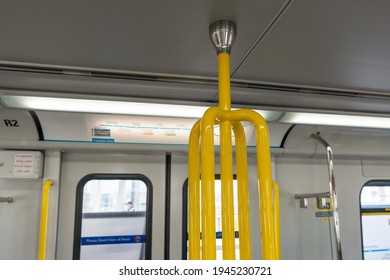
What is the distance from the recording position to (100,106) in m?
2.06

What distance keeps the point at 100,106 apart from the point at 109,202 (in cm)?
119

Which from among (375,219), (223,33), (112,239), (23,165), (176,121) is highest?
(176,121)

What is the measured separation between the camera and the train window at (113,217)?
9.36 feet

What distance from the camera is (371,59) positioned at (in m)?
1.50

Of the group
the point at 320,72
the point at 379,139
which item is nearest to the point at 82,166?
the point at 320,72

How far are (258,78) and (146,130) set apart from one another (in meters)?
1.35

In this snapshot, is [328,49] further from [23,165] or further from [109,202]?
[23,165]

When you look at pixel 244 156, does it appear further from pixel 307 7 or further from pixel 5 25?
pixel 5 25

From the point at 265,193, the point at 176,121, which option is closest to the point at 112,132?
the point at 176,121

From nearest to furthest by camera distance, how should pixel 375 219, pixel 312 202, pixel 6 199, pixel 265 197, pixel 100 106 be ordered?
pixel 265 197 < pixel 100 106 < pixel 6 199 < pixel 312 202 < pixel 375 219

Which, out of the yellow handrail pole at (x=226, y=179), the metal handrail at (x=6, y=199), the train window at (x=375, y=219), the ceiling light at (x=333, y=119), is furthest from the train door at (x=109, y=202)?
the train window at (x=375, y=219)
